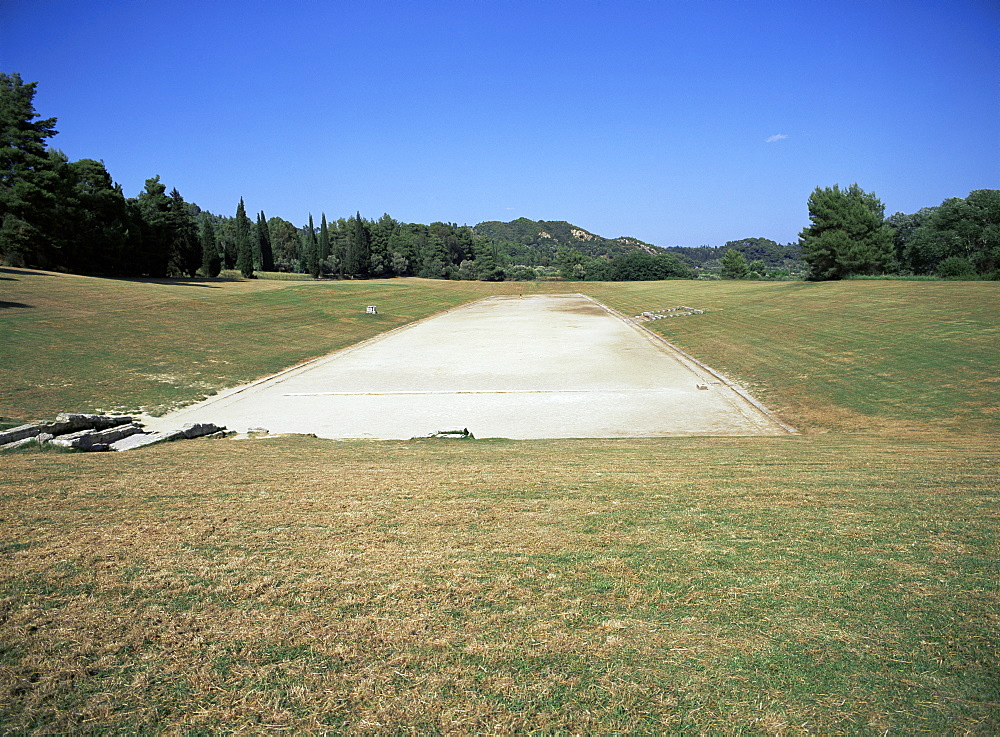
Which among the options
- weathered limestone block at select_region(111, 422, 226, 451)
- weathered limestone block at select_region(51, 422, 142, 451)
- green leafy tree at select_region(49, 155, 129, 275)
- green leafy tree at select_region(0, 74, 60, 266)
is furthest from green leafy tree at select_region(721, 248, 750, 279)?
weathered limestone block at select_region(51, 422, 142, 451)

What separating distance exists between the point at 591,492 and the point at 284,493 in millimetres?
4305

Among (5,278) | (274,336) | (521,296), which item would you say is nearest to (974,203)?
(521,296)

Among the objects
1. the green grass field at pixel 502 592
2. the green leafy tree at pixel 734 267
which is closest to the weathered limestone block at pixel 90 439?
the green grass field at pixel 502 592

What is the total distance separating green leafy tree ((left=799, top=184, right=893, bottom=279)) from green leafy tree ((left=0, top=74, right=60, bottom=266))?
86431mm

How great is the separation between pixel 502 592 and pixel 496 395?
721 inches

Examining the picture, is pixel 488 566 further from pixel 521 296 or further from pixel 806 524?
pixel 521 296

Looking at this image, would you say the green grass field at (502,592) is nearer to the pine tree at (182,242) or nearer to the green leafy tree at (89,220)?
the green leafy tree at (89,220)

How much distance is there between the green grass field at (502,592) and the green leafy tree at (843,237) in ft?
244

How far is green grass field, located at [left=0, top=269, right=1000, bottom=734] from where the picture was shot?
3641mm

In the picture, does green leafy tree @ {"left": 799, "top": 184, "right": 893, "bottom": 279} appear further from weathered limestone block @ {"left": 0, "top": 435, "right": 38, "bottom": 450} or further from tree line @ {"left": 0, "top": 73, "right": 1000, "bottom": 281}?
weathered limestone block @ {"left": 0, "top": 435, "right": 38, "bottom": 450}

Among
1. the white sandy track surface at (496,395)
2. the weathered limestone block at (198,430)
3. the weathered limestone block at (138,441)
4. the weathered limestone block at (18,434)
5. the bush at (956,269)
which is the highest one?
the bush at (956,269)

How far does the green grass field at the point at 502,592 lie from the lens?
364cm

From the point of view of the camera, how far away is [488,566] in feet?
18.1

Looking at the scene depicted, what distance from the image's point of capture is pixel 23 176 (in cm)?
5147
